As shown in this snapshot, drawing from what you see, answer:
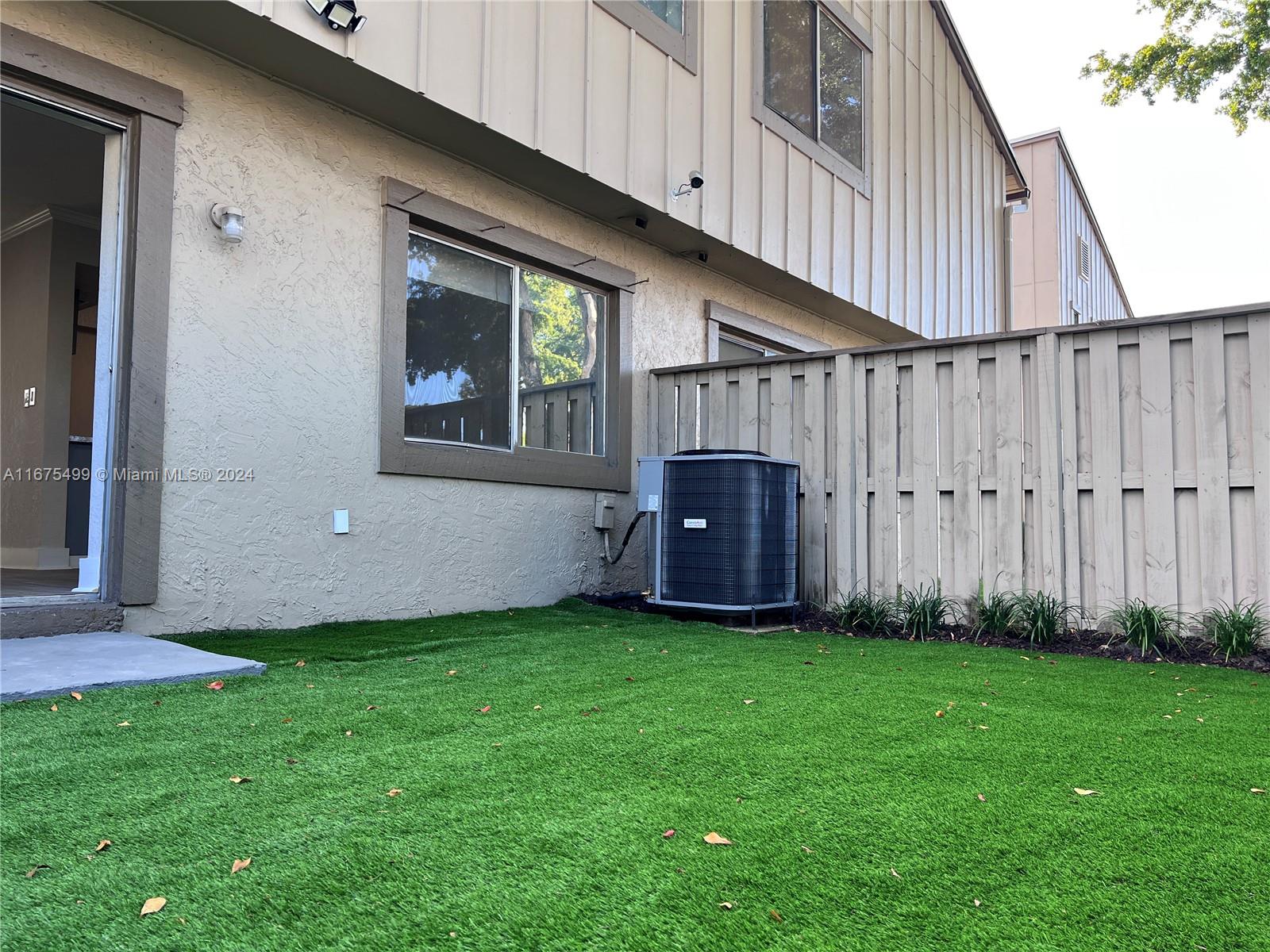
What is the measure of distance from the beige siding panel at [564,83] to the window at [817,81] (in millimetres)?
2206

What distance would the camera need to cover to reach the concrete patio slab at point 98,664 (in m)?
2.80

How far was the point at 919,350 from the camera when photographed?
5.46 metres

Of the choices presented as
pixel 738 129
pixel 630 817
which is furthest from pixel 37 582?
pixel 738 129

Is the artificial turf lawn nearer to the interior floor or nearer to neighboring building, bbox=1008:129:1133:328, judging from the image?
the interior floor

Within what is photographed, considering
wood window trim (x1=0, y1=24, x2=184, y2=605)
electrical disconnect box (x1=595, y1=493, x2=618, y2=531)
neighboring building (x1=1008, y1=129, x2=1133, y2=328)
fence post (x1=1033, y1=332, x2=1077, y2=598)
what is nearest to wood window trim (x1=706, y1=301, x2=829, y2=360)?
electrical disconnect box (x1=595, y1=493, x2=618, y2=531)

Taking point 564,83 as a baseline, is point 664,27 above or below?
above

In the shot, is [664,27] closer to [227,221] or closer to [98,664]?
[227,221]

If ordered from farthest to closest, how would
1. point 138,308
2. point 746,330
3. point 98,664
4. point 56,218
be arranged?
point 746,330, point 56,218, point 138,308, point 98,664

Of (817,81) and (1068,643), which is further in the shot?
(817,81)

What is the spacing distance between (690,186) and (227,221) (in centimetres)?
334

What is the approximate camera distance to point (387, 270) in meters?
5.00

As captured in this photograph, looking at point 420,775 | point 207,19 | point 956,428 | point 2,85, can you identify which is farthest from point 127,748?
point 956,428

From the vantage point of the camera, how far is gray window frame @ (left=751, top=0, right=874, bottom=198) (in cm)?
740

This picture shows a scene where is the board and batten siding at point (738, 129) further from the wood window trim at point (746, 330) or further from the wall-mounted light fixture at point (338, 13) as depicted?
the wood window trim at point (746, 330)
